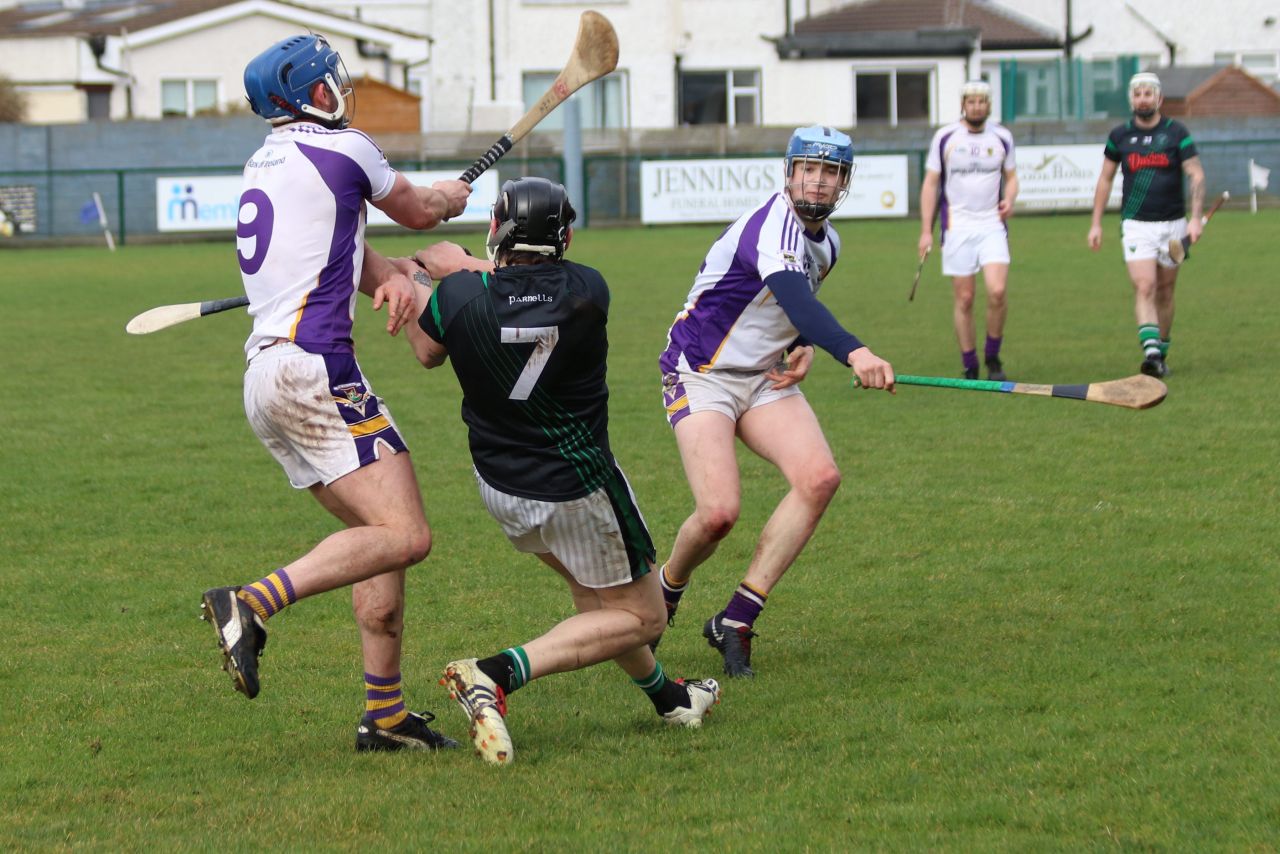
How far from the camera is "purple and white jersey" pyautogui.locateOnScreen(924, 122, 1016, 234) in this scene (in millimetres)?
12633

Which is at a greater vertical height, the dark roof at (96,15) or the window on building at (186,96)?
the dark roof at (96,15)

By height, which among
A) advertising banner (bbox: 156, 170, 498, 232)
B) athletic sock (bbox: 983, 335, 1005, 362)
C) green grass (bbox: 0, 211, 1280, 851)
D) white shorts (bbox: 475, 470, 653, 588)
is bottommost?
green grass (bbox: 0, 211, 1280, 851)

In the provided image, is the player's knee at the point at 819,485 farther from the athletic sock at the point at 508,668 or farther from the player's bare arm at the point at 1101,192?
the player's bare arm at the point at 1101,192

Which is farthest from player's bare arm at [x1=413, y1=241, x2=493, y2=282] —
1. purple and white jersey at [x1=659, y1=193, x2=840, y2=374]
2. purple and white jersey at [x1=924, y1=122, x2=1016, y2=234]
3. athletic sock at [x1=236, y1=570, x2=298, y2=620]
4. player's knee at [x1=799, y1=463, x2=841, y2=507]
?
purple and white jersey at [x1=924, y1=122, x2=1016, y2=234]

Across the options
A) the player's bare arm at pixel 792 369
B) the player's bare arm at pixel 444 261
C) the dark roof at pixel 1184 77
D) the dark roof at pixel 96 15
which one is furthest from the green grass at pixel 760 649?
the dark roof at pixel 1184 77

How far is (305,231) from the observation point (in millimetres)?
4918

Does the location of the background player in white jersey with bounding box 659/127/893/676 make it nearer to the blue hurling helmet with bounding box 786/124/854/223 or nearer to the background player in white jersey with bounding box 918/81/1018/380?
the blue hurling helmet with bounding box 786/124/854/223

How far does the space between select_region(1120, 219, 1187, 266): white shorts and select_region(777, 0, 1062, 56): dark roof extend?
29.0m

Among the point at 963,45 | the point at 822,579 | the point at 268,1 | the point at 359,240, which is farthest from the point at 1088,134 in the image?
the point at 359,240

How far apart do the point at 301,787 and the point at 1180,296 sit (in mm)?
14720

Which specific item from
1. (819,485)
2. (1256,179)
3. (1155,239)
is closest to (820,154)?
(819,485)

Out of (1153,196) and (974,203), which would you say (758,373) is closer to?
(974,203)

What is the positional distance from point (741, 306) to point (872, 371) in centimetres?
113

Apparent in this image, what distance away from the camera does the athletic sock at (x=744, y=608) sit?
5.98 m
